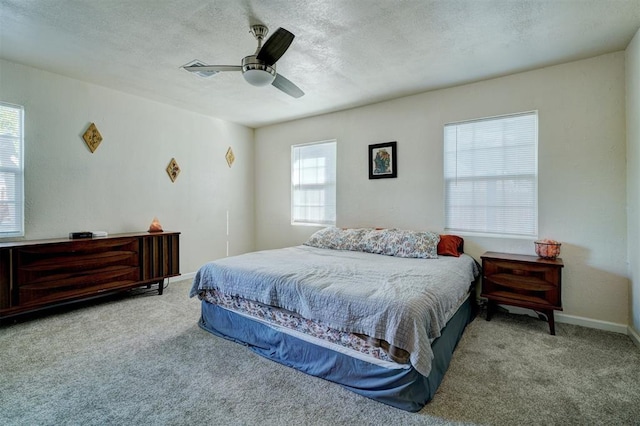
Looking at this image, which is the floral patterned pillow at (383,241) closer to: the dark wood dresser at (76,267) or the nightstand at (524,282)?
the nightstand at (524,282)

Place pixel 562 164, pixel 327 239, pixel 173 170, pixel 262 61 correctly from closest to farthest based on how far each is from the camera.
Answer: pixel 262 61, pixel 562 164, pixel 327 239, pixel 173 170

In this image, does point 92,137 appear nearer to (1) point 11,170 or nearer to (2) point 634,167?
(1) point 11,170

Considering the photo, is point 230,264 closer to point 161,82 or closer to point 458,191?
point 161,82

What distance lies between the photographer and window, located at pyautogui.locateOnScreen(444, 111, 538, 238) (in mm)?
3320

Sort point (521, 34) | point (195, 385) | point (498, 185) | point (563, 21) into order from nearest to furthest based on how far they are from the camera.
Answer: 1. point (195, 385)
2. point (563, 21)
3. point (521, 34)
4. point (498, 185)

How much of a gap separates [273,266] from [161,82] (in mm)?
2721

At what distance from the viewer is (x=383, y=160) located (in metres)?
4.27

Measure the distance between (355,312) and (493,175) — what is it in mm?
2623

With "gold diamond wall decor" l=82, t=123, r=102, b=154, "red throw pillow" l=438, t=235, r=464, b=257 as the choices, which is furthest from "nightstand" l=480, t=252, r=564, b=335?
"gold diamond wall decor" l=82, t=123, r=102, b=154

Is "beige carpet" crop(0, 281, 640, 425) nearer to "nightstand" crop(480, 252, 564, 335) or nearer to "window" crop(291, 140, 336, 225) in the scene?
"nightstand" crop(480, 252, 564, 335)

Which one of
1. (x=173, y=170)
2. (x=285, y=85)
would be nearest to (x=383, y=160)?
(x=285, y=85)

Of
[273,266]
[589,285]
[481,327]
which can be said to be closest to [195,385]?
[273,266]

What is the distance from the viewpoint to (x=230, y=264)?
112 inches

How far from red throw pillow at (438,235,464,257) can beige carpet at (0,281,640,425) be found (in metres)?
0.81
